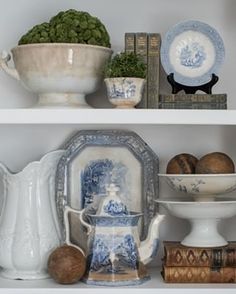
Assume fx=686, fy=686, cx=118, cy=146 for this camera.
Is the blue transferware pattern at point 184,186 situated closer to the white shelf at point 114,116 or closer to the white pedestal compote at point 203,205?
the white pedestal compote at point 203,205

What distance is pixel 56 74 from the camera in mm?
1275

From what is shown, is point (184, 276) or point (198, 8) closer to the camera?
point (184, 276)

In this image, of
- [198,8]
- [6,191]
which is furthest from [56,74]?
[198,8]

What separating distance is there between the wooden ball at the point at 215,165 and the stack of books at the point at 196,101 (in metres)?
0.10

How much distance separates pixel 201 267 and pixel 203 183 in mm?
158

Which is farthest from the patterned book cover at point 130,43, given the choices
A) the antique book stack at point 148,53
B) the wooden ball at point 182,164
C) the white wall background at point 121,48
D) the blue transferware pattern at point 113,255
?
the blue transferware pattern at point 113,255

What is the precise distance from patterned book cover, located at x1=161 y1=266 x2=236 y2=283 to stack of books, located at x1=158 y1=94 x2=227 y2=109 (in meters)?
0.30

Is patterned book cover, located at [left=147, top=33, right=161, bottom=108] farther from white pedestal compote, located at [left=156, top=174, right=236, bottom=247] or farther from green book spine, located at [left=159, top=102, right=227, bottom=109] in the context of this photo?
white pedestal compote, located at [left=156, top=174, right=236, bottom=247]

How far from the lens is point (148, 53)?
→ 1.32 meters

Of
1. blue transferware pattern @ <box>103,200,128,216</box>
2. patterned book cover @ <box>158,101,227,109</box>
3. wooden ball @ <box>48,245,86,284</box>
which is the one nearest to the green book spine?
patterned book cover @ <box>158,101,227,109</box>

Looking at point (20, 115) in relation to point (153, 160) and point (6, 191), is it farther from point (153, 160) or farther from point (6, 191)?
point (153, 160)

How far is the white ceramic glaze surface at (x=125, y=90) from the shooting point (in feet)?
4.12

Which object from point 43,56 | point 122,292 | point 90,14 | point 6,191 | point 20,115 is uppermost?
point 90,14

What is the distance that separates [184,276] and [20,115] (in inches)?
16.8
